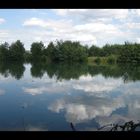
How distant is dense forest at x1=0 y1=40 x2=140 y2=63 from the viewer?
1645 centimetres

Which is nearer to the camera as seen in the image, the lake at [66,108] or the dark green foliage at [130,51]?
the lake at [66,108]

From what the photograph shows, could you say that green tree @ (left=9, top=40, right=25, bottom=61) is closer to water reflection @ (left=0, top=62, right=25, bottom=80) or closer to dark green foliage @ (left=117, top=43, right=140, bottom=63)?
water reflection @ (left=0, top=62, right=25, bottom=80)

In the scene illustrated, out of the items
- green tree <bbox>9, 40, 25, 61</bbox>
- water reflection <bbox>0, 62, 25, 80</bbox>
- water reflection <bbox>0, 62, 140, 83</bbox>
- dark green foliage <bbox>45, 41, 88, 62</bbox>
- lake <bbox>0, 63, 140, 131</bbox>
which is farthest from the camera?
water reflection <bbox>0, 62, 140, 83</bbox>

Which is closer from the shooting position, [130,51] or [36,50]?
[36,50]

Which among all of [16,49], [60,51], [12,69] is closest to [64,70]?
[12,69]

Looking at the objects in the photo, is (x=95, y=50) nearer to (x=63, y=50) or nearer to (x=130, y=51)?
(x=130, y=51)

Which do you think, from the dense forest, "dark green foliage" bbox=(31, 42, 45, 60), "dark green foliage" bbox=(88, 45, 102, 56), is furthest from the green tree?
Result: "dark green foliage" bbox=(88, 45, 102, 56)

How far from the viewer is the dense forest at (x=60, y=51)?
1645 cm

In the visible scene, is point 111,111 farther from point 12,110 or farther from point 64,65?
point 64,65

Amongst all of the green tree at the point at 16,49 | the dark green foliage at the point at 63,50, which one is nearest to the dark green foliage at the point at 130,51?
the dark green foliage at the point at 63,50

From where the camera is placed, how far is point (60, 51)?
19453 millimetres

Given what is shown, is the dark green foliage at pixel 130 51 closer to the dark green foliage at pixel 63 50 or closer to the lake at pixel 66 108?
the lake at pixel 66 108
